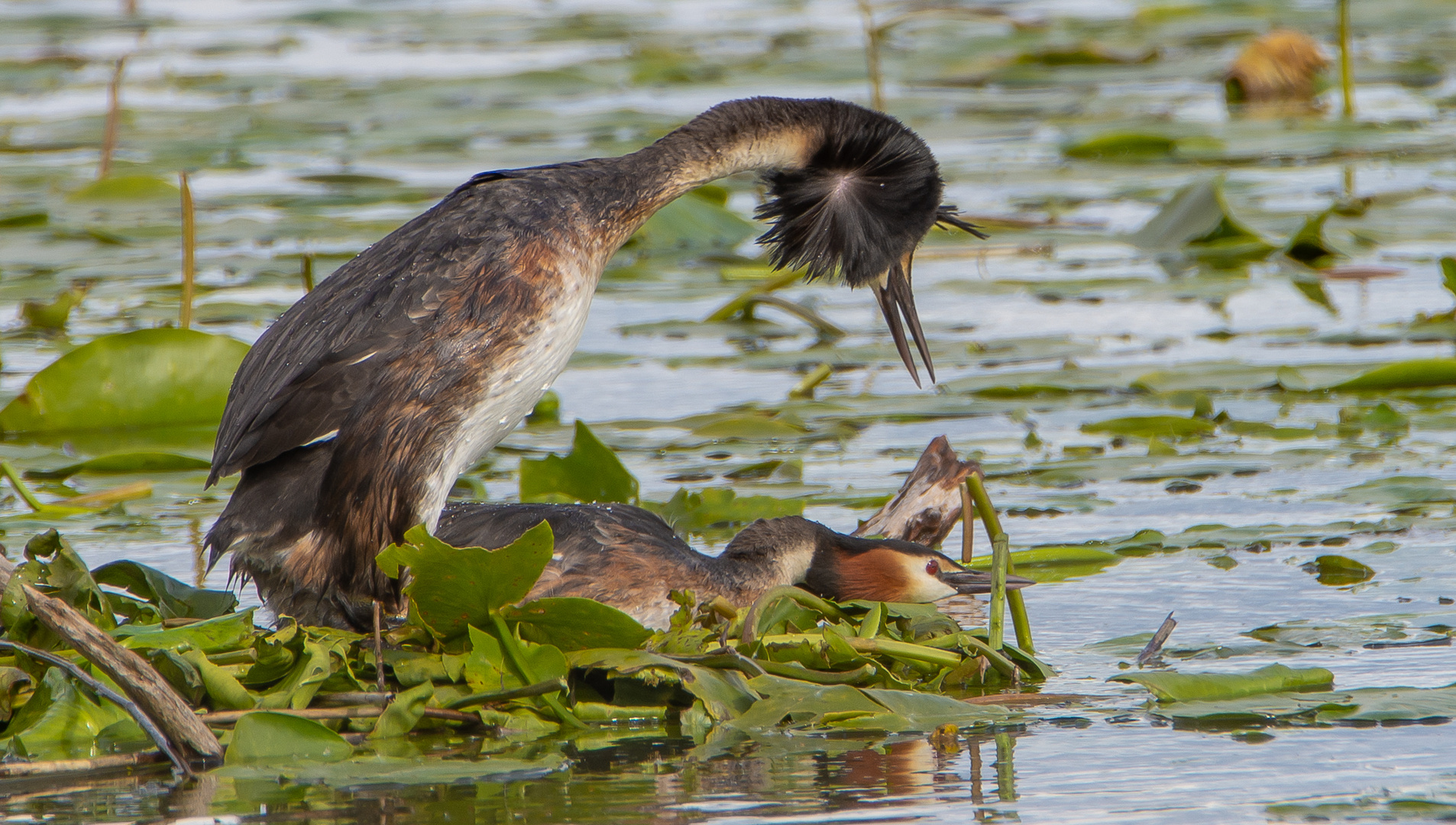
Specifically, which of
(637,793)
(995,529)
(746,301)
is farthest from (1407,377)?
(637,793)

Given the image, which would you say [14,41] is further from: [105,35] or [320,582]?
[320,582]

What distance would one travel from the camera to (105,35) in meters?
18.8

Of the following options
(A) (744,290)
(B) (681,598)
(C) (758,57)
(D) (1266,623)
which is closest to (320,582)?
(B) (681,598)

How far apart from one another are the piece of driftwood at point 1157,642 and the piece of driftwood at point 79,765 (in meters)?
1.92

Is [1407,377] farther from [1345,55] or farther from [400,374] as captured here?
[1345,55]

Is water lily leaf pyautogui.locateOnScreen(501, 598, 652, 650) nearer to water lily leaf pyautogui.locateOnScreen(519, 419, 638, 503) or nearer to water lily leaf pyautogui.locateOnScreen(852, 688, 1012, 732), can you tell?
water lily leaf pyautogui.locateOnScreen(852, 688, 1012, 732)

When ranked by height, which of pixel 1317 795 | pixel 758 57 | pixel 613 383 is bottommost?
pixel 1317 795

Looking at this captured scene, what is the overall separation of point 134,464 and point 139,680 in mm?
2776

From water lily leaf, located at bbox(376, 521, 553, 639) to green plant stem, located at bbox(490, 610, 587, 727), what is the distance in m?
0.04

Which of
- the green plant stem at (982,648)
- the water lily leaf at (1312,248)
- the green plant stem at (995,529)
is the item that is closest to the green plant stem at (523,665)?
the green plant stem at (982,648)

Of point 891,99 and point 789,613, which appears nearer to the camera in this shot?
point 789,613

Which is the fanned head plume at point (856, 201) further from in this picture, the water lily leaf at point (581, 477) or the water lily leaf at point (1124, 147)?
the water lily leaf at point (1124, 147)

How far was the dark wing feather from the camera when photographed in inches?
165

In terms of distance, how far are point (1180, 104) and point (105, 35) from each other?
34.3ft
